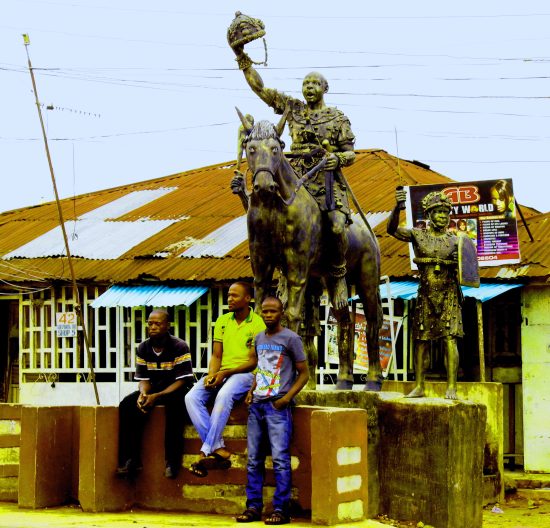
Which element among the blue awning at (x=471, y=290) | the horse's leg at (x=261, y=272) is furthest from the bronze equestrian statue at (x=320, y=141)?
the blue awning at (x=471, y=290)

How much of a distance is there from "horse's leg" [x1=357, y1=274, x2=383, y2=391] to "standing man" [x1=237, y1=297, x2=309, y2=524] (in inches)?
111

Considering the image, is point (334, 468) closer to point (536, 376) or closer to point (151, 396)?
point (151, 396)

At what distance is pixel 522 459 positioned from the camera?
1742 cm

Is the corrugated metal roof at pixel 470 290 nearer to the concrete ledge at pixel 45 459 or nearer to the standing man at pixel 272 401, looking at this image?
the concrete ledge at pixel 45 459

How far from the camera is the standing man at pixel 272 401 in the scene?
9094 millimetres

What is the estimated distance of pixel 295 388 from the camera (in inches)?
359

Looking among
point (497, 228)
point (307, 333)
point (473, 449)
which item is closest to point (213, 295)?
point (497, 228)

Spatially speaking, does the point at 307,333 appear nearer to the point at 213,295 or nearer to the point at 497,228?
the point at 497,228

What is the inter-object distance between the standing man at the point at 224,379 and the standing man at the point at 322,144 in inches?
64.6

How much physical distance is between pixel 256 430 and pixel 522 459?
9.15m

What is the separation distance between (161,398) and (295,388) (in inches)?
53.5

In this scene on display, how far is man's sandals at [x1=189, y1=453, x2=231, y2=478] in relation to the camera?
9414mm

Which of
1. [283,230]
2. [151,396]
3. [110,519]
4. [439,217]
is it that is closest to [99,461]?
[110,519]

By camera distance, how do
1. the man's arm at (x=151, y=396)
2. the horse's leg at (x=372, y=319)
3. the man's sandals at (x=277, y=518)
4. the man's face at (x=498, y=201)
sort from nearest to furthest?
the man's sandals at (x=277, y=518)
the man's arm at (x=151, y=396)
the horse's leg at (x=372, y=319)
the man's face at (x=498, y=201)
